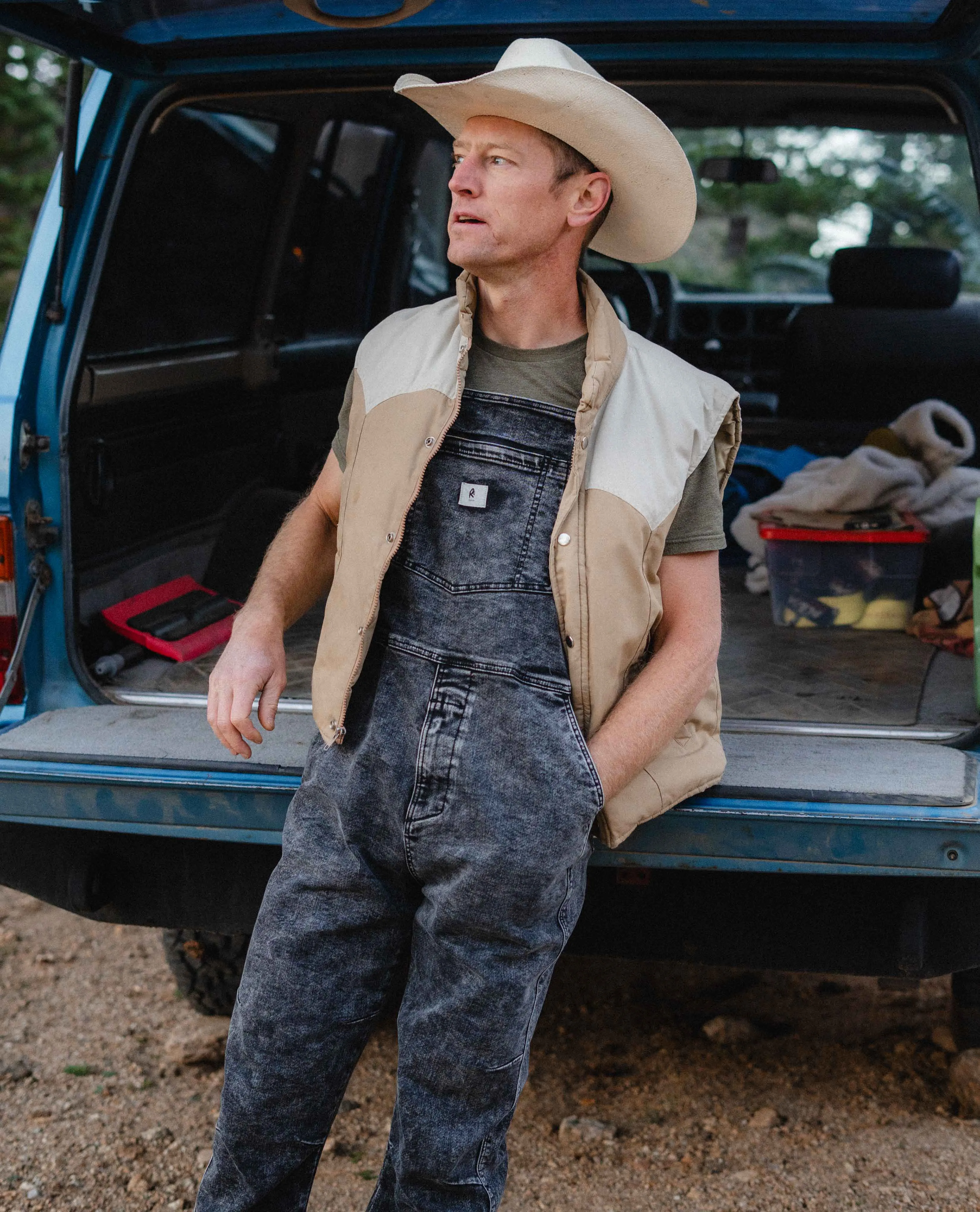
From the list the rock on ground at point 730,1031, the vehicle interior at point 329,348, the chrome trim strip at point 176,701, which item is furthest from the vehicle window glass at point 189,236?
the rock on ground at point 730,1031

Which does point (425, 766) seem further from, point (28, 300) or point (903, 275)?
point (903, 275)

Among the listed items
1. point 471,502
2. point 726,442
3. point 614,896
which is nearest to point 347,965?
point 614,896

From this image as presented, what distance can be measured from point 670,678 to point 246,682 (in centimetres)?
65

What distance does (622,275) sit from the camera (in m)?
5.64

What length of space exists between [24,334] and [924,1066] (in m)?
2.44

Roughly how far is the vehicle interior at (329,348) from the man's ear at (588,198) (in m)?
0.86

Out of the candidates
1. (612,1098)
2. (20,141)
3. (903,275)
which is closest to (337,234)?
(903,275)

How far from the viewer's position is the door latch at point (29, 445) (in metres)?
2.49

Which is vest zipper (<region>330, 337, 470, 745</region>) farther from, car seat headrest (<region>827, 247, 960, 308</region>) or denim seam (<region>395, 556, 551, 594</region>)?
car seat headrest (<region>827, 247, 960, 308</region>)

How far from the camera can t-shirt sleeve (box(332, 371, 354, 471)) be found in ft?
6.89

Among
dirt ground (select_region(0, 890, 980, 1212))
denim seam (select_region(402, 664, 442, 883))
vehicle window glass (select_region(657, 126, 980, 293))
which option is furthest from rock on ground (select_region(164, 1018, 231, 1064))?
vehicle window glass (select_region(657, 126, 980, 293))

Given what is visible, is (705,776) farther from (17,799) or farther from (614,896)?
(17,799)

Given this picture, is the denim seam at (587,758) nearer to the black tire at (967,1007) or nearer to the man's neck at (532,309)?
the man's neck at (532,309)

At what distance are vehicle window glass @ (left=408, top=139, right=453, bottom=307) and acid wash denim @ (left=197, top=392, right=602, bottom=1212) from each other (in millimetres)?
3561
